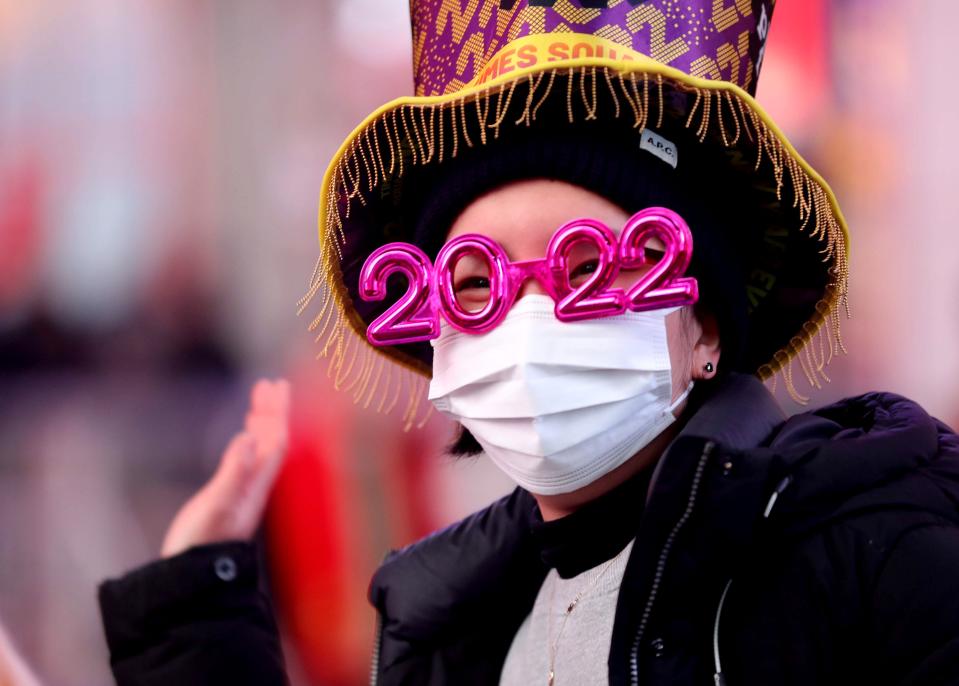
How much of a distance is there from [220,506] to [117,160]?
4.41 feet

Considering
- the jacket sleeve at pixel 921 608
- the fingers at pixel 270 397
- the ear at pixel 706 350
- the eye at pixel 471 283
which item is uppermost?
the eye at pixel 471 283

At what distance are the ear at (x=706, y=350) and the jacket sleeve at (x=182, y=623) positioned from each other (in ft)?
2.49

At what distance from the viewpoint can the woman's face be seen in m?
1.26

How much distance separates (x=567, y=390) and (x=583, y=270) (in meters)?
0.16

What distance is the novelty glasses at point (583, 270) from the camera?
3.96 feet

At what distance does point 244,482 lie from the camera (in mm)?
1956

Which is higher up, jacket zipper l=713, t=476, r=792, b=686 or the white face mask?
the white face mask

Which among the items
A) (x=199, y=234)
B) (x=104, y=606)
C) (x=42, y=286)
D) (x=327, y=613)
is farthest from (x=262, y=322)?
(x=104, y=606)

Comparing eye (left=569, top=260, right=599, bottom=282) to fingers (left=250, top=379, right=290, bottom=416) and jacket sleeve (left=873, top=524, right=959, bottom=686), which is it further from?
fingers (left=250, top=379, right=290, bottom=416)

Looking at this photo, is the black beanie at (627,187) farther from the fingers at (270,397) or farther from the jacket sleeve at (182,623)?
the fingers at (270,397)

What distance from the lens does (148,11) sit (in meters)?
2.76

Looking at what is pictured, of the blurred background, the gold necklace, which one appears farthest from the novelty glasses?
the blurred background

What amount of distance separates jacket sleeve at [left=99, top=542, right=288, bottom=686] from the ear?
76cm

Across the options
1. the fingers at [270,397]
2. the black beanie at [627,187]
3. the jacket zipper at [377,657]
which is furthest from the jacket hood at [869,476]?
the fingers at [270,397]
